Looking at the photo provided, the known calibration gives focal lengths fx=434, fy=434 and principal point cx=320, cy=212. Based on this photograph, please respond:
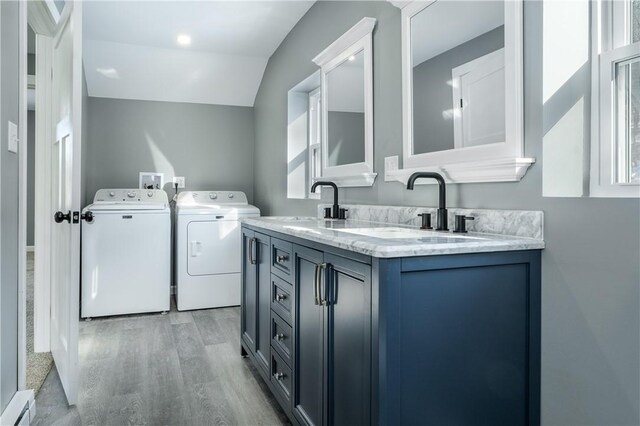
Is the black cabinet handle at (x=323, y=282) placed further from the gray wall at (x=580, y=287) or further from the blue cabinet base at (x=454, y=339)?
the gray wall at (x=580, y=287)

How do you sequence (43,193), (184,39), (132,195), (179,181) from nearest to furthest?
(43,193) < (184,39) < (132,195) < (179,181)

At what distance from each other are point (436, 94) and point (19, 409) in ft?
7.06

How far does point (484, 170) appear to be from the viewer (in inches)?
60.2

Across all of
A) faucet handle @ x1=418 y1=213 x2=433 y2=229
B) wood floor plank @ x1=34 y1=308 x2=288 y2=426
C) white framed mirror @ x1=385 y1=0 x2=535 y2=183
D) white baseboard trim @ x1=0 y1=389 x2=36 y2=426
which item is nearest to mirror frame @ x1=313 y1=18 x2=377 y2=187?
white framed mirror @ x1=385 y1=0 x2=535 y2=183

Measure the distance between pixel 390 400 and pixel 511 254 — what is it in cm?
55

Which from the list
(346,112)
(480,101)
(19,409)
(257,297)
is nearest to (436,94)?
(480,101)

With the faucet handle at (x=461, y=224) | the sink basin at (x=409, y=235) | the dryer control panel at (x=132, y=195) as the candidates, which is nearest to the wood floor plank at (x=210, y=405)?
the sink basin at (x=409, y=235)

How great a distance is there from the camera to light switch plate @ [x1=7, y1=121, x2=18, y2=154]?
1.78m

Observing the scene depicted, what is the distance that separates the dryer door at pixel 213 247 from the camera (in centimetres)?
379

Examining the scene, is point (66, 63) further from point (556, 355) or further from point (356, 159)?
point (556, 355)

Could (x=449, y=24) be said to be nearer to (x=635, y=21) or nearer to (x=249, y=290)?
(x=635, y=21)

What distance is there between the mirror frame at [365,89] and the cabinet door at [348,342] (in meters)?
1.02

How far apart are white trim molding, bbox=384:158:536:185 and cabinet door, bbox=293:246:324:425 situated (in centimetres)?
63

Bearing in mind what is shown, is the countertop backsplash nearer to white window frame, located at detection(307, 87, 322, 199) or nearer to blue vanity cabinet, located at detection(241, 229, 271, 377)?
blue vanity cabinet, located at detection(241, 229, 271, 377)
